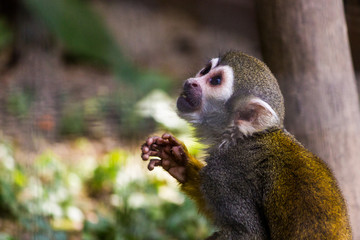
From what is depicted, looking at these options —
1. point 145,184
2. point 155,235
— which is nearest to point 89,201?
point 145,184

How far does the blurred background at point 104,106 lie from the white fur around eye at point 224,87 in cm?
33

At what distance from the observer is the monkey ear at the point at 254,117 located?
234 centimetres

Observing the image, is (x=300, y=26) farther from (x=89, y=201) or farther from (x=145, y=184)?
(x=89, y=201)

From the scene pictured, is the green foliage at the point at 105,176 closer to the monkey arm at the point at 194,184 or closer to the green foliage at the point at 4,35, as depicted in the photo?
the monkey arm at the point at 194,184

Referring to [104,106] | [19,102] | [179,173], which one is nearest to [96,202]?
[104,106]

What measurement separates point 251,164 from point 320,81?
0.86 meters

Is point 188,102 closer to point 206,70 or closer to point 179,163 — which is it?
point 206,70

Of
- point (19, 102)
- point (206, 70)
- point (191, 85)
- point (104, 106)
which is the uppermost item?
point (19, 102)

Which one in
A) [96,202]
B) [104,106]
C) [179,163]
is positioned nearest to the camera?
[179,163]

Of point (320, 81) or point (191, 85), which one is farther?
point (320, 81)

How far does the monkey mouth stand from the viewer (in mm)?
2574

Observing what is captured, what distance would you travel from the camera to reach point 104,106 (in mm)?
5586

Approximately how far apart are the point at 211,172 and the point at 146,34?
612cm

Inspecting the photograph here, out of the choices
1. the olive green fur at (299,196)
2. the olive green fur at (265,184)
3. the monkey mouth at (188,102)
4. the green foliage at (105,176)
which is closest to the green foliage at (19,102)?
the green foliage at (105,176)
